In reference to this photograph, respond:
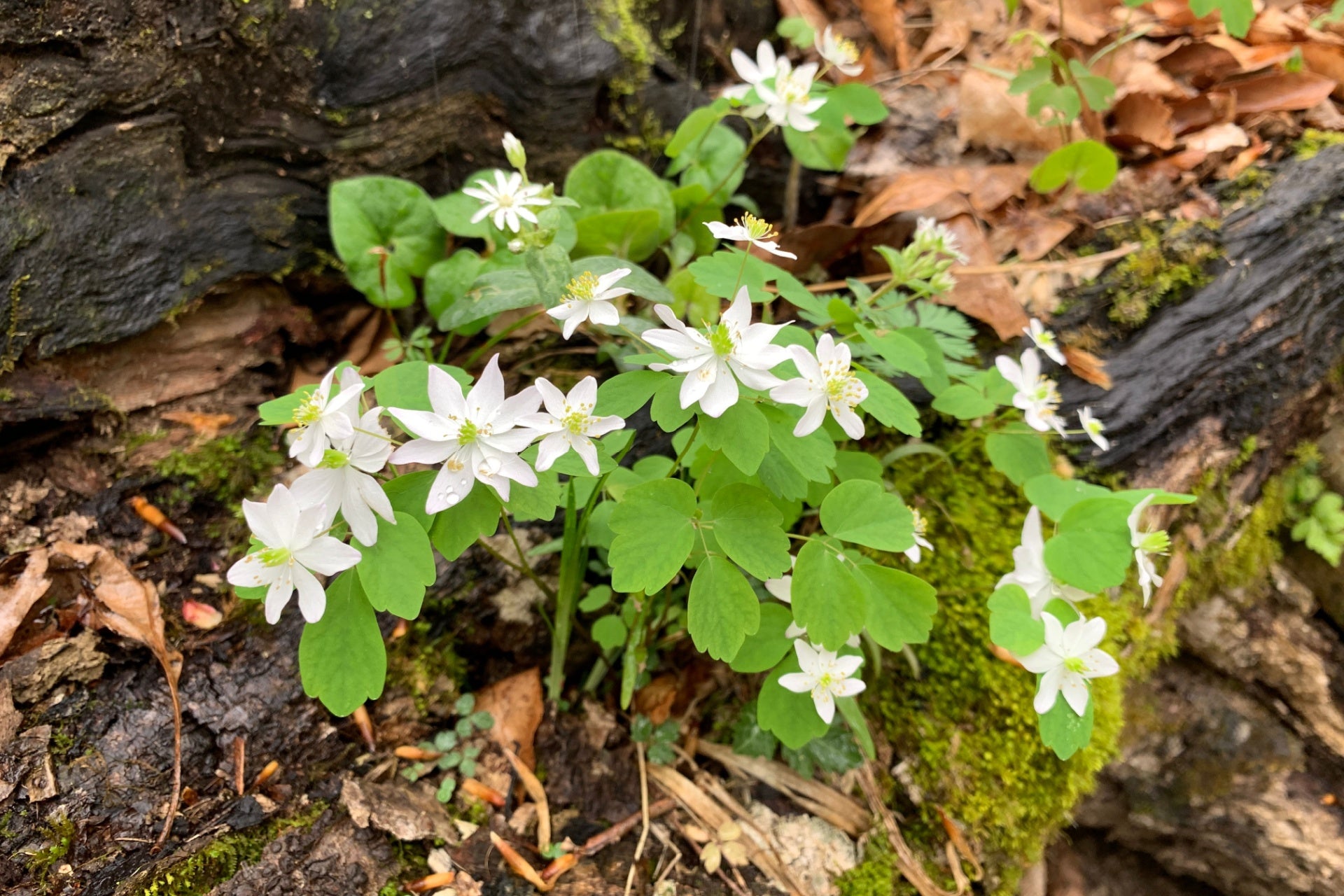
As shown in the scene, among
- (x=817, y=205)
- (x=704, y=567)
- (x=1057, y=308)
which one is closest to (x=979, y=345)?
(x=1057, y=308)

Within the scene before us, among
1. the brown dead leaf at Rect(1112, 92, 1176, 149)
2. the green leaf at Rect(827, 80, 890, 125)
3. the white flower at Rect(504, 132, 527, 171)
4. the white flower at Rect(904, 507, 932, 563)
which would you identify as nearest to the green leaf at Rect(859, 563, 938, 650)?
the white flower at Rect(904, 507, 932, 563)

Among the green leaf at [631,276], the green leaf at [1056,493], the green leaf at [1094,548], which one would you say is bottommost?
the green leaf at [1056,493]

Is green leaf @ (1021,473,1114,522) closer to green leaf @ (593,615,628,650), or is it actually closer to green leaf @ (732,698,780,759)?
green leaf @ (732,698,780,759)

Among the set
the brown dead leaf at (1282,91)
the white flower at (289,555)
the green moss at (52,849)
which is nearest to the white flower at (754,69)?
the white flower at (289,555)

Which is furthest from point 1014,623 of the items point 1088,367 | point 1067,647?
point 1088,367

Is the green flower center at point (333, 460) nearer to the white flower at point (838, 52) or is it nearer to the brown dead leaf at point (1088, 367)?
the white flower at point (838, 52)

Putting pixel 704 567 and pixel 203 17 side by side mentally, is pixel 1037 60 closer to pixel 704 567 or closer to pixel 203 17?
pixel 704 567

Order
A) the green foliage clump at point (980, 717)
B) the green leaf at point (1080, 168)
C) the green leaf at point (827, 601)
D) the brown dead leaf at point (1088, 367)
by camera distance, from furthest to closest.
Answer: the green leaf at point (1080, 168)
the brown dead leaf at point (1088, 367)
the green foliage clump at point (980, 717)
the green leaf at point (827, 601)
